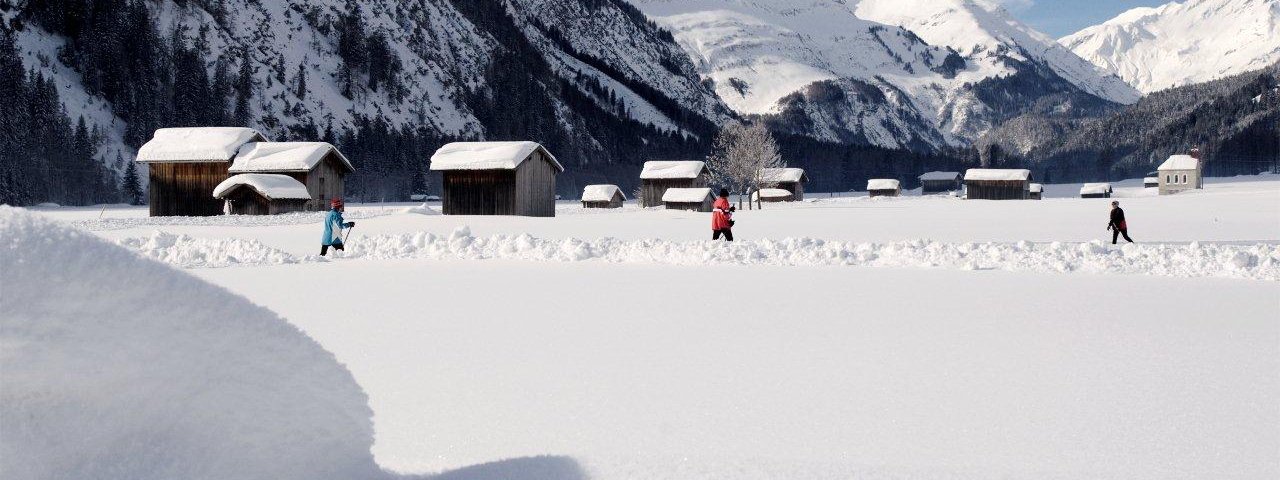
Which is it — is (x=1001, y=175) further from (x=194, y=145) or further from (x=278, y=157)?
(x=194, y=145)

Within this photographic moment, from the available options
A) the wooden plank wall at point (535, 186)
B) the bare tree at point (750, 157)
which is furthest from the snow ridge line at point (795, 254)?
the bare tree at point (750, 157)

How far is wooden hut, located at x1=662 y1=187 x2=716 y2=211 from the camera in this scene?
206 ft

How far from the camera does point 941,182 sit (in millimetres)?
129125

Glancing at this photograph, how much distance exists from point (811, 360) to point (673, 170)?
63113mm

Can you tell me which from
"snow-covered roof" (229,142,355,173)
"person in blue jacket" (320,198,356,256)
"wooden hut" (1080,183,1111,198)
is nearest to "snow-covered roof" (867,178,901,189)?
"wooden hut" (1080,183,1111,198)

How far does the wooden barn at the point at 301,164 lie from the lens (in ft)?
148

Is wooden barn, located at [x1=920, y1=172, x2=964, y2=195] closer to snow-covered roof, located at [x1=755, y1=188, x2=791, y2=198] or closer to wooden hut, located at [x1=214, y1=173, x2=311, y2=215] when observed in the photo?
snow-covered roof, located at [x1=755, y1=188, x2=791, y2=198]

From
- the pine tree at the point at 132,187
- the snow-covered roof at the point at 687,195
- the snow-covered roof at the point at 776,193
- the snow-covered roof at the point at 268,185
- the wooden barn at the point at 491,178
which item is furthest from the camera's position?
the snow-covered roof at the point at 776,193

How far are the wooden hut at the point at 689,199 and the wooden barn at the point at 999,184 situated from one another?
156 ft

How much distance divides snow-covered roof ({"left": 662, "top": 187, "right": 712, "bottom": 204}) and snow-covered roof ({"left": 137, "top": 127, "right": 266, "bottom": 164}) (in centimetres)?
2944

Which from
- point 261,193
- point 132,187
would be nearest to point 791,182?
point 261,193

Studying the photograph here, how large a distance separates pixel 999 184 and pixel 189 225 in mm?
86178

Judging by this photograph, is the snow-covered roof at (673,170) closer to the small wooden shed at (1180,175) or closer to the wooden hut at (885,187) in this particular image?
the wooden hut at (885,187)

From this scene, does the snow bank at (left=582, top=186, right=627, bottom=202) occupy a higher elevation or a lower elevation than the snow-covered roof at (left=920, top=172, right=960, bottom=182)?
lower
